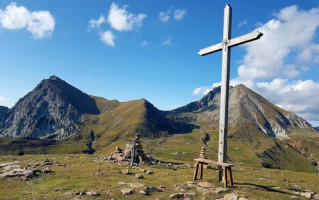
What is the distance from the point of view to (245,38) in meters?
23.9

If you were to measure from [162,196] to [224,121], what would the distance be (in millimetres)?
8621

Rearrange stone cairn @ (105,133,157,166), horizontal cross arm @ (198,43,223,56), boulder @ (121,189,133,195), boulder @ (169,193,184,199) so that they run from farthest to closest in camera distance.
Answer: stone cairn @ (105,133,157,166)
horizontal cross arm @ (198,43,223,56)
boulder @ (121,189,133,195)
boulder @ (169,193,184,199)

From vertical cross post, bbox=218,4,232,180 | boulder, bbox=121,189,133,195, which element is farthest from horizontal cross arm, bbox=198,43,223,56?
boulder, bbox=121,189,133,195

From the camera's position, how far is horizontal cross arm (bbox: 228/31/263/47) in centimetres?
2264

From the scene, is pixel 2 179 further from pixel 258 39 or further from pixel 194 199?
A: pixel 258 39

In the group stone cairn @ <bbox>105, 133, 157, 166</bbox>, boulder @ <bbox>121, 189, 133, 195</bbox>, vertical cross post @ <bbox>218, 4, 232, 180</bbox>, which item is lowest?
boulder @ <bbox>121, 189, 133, 195</bbox>

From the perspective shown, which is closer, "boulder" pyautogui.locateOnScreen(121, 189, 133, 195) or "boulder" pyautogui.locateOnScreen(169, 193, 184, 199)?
"boulder" pyautogui.locateOnScreen(169, 193, 184, 199)

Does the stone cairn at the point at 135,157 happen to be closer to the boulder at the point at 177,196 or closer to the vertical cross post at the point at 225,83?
the vertical cross post at the point at 225,83

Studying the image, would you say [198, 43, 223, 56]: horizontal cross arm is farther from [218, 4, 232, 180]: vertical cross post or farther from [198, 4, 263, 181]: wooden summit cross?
[218, 4, 232, 180]: vertical cross post

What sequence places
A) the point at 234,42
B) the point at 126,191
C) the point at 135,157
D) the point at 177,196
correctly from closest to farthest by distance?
the point at 177,196 < the point at 126,191 < the point at 234,42 < the point at 135,157

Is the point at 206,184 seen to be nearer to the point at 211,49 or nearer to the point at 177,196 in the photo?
the point at 177,196

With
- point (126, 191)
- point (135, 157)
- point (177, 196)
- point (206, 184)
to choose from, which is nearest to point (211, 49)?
point (206, 184)

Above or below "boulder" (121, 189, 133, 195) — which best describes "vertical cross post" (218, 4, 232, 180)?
above

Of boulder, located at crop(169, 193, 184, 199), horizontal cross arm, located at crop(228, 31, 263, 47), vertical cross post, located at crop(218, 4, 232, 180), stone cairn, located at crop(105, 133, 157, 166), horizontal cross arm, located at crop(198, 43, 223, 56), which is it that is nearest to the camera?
boulder, located at crop(169, 193, 184, 199)
